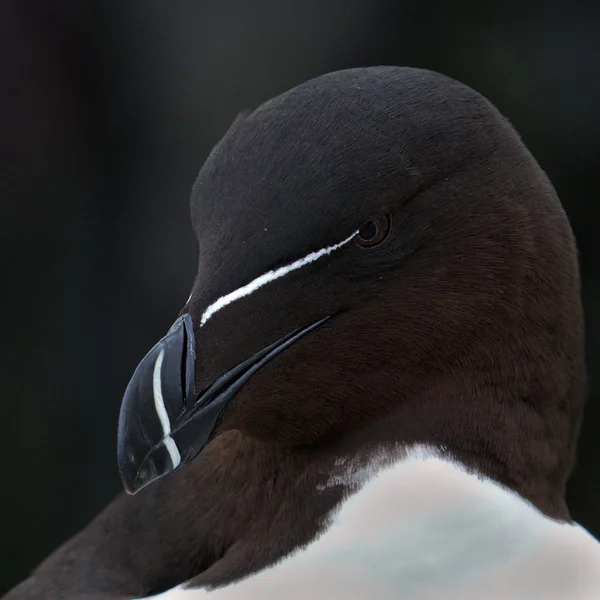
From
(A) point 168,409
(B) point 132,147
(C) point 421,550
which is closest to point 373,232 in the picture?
(A) point 168,409

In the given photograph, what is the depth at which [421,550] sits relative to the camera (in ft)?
6.40

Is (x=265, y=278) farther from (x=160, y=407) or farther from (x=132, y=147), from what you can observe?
(x=132, y=147)

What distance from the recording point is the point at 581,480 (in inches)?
184

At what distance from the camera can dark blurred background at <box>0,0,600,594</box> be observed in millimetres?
4484

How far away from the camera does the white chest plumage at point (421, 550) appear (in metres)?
1.95

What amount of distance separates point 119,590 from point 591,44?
3209 millimetres

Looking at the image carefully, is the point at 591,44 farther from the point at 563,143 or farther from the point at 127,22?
the point at 127,22

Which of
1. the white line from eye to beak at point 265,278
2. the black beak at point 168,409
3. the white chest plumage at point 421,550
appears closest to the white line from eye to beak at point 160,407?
the black beak at point 168,409

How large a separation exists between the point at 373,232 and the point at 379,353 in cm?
24

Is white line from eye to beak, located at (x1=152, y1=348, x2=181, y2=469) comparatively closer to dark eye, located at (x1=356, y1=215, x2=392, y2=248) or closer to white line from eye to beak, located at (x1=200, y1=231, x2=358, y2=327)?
white line from eye to beak, located at (x1=200, y1=231, x2=358, y2=327)

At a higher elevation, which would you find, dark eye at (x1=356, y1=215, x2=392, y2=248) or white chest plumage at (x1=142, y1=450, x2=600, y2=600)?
dark eye at (x1=356, y1=215, x2=392, y2=248)

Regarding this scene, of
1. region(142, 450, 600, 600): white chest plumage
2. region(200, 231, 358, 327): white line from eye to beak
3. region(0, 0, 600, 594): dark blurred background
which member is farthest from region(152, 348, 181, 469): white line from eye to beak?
region(0, 0, 600, 594): dark blurred background

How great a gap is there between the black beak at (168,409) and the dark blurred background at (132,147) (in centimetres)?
282

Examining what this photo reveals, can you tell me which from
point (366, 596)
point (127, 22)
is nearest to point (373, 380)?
point (366, 596)
